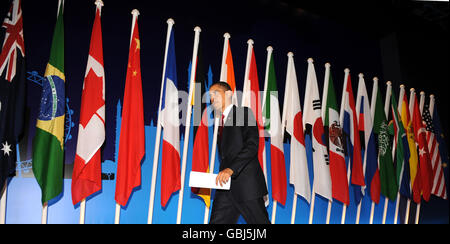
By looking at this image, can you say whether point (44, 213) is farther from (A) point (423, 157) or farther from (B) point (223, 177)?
(A) point (423, 157)

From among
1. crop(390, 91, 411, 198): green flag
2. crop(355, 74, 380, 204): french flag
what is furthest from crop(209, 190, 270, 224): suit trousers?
crop(390, 91, 411, 198): green flag

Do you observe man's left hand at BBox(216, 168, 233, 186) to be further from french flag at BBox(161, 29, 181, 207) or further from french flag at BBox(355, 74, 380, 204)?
french flag at BBox(355, 74, 380, 204)

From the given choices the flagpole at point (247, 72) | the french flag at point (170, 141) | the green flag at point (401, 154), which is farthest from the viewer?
the green flag at point (401, 154)

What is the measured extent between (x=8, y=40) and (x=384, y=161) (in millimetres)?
4534

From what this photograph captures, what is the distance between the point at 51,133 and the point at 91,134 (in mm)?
320

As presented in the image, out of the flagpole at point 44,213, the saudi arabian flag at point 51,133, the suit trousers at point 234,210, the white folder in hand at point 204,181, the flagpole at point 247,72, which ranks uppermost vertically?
the flagpole at point 247,72

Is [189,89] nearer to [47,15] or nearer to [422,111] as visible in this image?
[47,15]

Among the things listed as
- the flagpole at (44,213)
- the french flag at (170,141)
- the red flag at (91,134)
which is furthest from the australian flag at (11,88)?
the french flag at (170,141)

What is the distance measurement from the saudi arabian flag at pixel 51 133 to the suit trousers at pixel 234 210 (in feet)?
4.52

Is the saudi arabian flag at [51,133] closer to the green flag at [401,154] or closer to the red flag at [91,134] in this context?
the red flag at [91,134]

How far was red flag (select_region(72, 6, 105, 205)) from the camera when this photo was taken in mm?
2861

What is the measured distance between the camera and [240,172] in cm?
246

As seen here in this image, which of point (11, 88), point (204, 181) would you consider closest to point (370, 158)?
point (204, 181)

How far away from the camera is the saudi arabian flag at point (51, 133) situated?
2.74 meters
